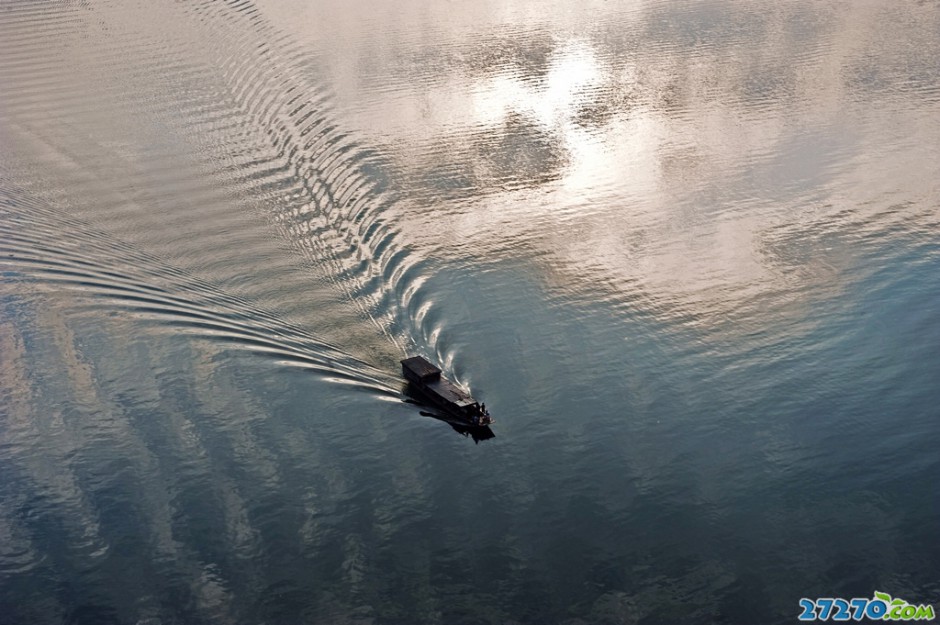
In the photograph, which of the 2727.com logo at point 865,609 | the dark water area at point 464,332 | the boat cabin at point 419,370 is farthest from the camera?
the boat cabin at point 419,370

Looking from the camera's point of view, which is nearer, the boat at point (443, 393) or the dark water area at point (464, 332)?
the dark water area at point (464, 332)

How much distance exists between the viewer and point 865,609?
831 inches

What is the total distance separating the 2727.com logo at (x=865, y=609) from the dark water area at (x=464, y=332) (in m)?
0.30

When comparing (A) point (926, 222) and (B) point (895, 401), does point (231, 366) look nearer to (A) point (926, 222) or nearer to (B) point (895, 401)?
(B) point (895, 401)

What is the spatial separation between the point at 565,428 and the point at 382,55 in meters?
35.2

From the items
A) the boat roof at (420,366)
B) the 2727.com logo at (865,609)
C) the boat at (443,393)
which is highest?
the boat roof at (420,366)

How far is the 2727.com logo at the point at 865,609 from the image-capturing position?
20.9 meters

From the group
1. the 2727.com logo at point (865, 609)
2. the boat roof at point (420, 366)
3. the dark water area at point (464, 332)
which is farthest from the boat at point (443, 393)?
the 2727.com logo at point (865, 609)

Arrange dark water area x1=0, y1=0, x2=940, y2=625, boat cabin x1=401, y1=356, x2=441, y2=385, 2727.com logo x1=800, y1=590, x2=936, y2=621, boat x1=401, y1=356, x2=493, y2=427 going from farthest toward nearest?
boat cabin x1=401, y1=356, x2=441, y2=385 < boat x1=401, y1=356, x2=493, y2=427 < dark water area x1=0, y1=0, x2=940, y2=625 < 2727.com logo x1=800, y1=590, x2=936, y2=621

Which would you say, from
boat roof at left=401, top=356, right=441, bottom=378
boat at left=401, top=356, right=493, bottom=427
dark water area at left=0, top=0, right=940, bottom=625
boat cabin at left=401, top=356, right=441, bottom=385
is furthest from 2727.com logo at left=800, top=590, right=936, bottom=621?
boat roof at left=401, top=356, right=441, bottom=378

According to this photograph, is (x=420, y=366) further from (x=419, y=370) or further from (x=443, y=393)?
(x=443, y=393)

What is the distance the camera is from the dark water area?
22.4 metres

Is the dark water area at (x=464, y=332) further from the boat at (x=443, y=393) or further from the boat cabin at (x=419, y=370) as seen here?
the boat cabin at (x=419, y=370)

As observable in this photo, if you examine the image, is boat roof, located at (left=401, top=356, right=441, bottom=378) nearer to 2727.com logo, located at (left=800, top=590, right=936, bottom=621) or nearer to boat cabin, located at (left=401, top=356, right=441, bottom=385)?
boat cabin, located at (left=401, top=356, right=441, bottom=385)
